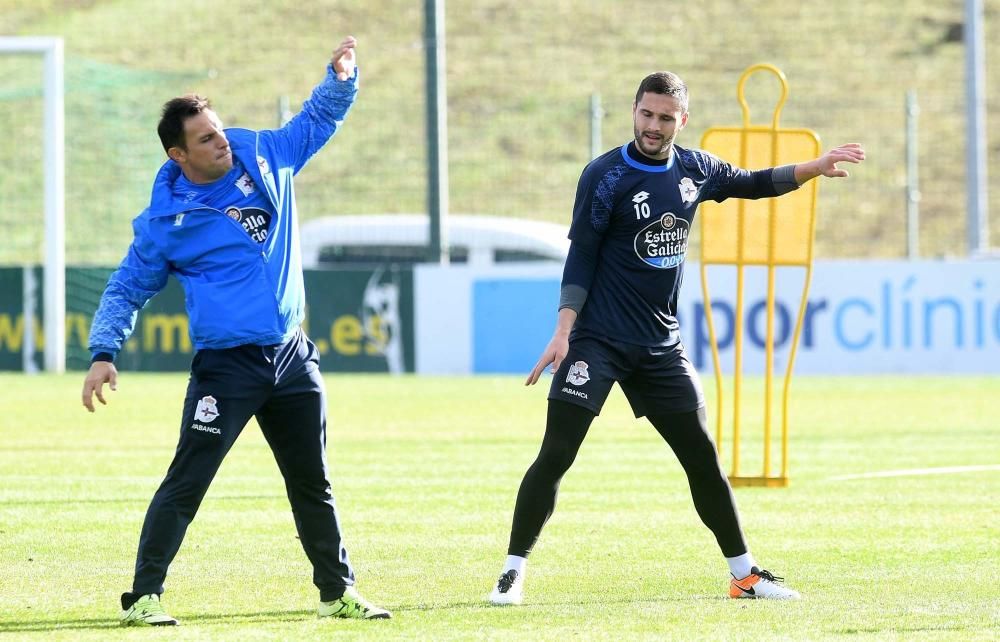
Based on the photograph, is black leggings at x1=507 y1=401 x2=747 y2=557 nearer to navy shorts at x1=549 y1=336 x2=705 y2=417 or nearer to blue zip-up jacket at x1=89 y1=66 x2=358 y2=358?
navy shorts at x1=549 y1=336 x2=705 y2=417

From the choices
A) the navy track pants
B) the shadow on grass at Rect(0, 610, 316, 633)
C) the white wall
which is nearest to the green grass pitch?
the shadow on grass at Rect(0, 610, 316, 633)

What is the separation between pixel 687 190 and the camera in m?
6.92

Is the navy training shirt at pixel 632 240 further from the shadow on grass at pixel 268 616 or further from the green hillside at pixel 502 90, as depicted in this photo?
the green hillside at pixel 502 90

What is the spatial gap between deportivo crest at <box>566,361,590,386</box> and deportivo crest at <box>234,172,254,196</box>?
4.63ft

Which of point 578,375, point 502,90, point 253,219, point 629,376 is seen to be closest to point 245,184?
point 253,219

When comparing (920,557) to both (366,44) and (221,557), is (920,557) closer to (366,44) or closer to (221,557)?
(221,557)

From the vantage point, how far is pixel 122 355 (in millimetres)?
22312

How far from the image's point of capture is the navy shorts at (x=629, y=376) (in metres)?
6.82

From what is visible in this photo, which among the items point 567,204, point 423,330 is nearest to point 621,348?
point 423,330

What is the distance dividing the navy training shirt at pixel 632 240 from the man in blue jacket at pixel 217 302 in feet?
3.52

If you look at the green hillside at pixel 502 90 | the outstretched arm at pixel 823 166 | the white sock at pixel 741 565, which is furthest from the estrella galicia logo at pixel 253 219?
the green hillside at pixel 502 90

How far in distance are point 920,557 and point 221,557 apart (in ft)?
10.4

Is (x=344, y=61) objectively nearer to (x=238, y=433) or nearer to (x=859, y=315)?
(x=238, y=433)

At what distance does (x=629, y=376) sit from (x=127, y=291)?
6.40 feet
